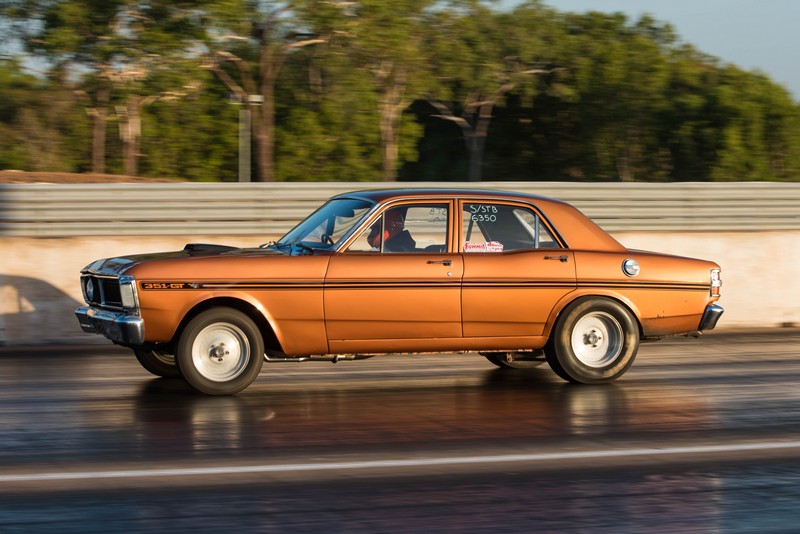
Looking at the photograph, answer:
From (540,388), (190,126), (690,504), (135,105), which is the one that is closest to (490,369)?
(540,388)

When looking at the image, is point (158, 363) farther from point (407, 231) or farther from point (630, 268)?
point (630, 268)

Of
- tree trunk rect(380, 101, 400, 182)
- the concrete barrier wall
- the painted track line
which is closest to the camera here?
the painted track line

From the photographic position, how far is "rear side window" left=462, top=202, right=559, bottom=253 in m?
9.17

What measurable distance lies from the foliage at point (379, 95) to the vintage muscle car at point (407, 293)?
70.1ft

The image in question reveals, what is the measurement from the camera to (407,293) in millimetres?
8773

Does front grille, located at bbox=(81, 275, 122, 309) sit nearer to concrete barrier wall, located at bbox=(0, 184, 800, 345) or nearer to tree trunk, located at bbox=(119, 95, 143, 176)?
concrete barrier wall, located at bbox=(0, 184, 800, 345)

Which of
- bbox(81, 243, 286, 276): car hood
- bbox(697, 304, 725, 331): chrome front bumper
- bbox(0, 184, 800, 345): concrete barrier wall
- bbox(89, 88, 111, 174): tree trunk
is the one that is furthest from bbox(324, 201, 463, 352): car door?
bbox(89, 88, 111, 174): tree trunk

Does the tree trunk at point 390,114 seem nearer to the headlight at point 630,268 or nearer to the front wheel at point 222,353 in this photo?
the headlight at point 630,268

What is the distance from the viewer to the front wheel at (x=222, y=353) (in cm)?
851

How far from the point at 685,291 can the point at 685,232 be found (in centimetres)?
487

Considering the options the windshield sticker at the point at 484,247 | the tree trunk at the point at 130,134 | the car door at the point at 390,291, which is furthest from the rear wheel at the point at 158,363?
the tree trunk at the point at 130,134

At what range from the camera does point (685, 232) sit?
14.3m

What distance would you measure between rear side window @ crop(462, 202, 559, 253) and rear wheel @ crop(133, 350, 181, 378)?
2651 millimetres

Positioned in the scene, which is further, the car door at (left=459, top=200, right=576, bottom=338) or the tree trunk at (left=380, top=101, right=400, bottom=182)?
the tree trunk at (left=380, top=101, right=400, bottom=182)
